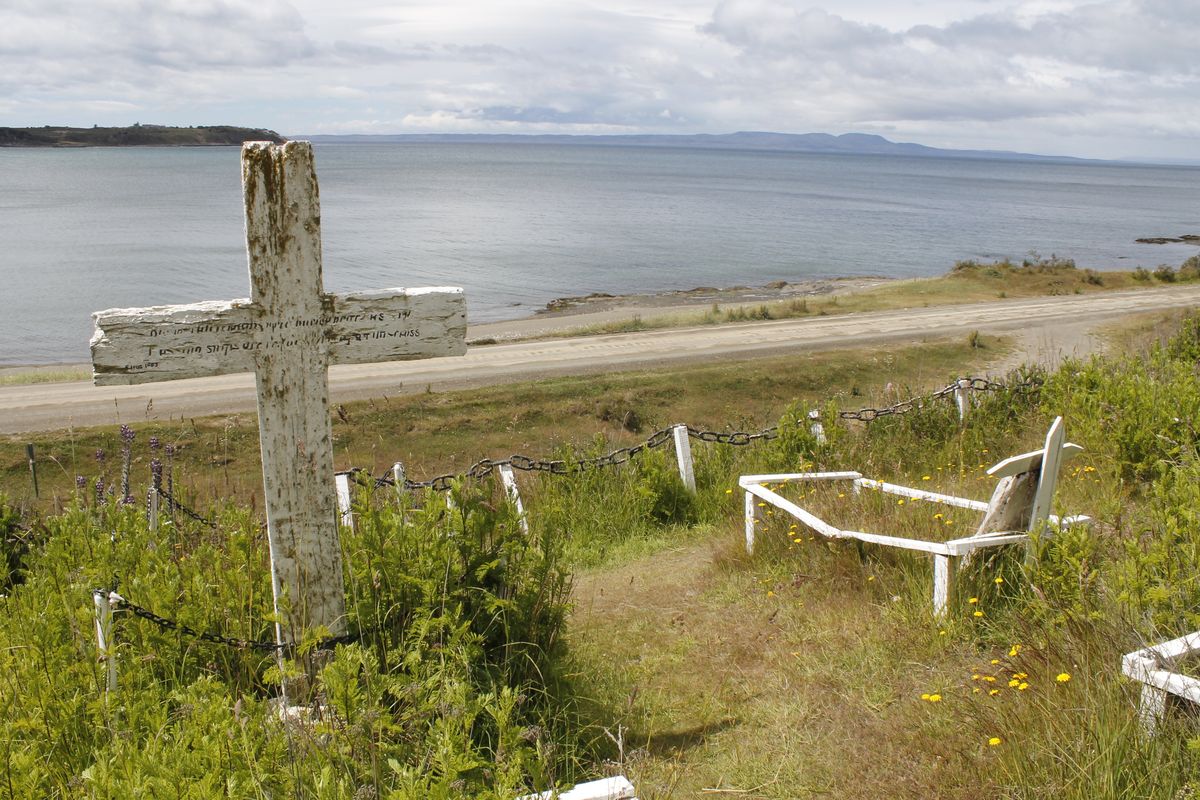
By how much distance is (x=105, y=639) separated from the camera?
3689 mm

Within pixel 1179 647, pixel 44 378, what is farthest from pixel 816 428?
pixel 44 378

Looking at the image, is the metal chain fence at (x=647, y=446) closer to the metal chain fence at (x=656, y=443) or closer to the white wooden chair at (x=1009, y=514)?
the metal chain fence at (x=656, y=443)

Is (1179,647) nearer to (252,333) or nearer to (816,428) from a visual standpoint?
(252,333)

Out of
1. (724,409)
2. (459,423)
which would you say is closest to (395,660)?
(459,423)

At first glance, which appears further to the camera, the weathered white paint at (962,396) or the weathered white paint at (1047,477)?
the weathered white paint at (962,396)

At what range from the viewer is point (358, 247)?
59125 millimetres

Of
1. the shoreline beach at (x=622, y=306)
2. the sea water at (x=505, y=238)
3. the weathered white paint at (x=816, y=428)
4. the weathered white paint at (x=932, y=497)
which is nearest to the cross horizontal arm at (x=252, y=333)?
the weathered white paint at (x=932, y=497)

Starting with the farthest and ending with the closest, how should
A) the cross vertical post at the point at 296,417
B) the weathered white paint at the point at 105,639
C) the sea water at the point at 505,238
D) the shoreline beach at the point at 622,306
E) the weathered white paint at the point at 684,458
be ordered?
the sea water at the point at 505,238
the shoreline beach at the point at 622,306
the weathered white paint at the point at 684,458
the cross vertical post at the point at 296,417
the weathered white paint at the point at 105,639

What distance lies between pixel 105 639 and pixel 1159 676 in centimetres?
378

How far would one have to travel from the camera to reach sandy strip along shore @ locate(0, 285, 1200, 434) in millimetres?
18734

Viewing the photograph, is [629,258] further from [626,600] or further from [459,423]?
[626,600]

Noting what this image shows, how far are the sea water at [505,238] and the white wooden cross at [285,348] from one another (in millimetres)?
30212

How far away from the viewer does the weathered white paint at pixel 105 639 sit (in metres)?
3.56

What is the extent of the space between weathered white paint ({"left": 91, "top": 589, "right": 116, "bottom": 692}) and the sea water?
100 feet
